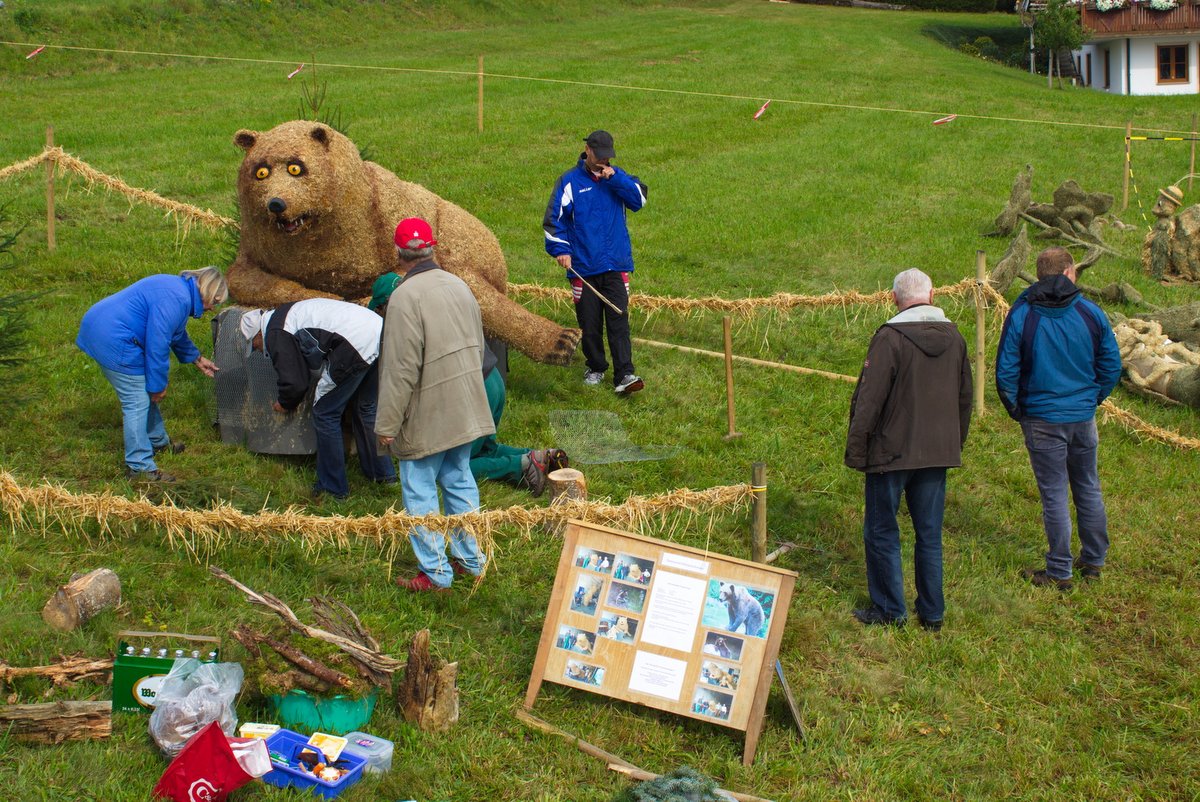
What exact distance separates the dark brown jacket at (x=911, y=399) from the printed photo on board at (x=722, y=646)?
1.34m

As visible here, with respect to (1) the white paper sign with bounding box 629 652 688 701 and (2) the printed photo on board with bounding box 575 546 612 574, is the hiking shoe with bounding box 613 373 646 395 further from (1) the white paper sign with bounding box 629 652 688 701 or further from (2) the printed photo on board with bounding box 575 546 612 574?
(1) the white paper sign with bounding box 629 652 688 701

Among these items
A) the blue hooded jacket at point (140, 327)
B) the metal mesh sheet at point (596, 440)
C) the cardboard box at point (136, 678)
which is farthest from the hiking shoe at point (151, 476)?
the metal mesh sheet at point (596, 440)

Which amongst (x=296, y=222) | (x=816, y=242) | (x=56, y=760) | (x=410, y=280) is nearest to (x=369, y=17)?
(x=816, y=242)

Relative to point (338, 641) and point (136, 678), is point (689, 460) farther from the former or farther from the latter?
point (136, 678)

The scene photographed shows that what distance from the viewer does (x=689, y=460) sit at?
27.3 feet

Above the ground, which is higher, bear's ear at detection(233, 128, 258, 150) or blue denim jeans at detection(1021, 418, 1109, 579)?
bear's ear at detection(233, 128, 258, 150)

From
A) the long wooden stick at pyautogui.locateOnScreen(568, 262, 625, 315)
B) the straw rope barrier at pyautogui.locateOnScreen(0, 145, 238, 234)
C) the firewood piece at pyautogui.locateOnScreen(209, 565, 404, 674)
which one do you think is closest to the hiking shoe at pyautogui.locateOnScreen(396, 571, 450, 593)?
the firewood piece at pyautogui.locateOnScreen(209, 565, 404, 674)

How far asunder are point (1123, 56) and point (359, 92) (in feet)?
95.1

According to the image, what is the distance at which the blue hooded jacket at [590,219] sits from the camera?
30.7ft

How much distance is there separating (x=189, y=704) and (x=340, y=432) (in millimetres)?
2882

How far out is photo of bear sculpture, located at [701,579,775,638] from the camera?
506 centimetres

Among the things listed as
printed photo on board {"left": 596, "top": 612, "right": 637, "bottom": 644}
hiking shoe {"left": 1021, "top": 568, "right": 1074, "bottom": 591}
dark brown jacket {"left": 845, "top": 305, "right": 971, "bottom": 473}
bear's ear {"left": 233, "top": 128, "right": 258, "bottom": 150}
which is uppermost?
bear's ear {"left": 233, "top": 128, "right": 258, "bottom": 150}

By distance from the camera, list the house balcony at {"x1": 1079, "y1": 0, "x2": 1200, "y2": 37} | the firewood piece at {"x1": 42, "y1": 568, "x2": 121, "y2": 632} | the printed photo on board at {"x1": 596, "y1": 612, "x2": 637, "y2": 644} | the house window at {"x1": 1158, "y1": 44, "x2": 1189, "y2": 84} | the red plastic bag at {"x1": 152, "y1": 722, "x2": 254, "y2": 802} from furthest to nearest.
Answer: the house window at {"x1": 1158, "y1": 44, "x2": 1189, "y2": 84} < the house balcony at {"x1": 1079, "y1": 0, "x2": 1200, "y2": 37} < the firewood piece at {"x1": 42, "y1": 568, "x2": 121, "y2": 632} < the printed photo on board at {"x1": 596, "y1": 612, "x2": 637, "y2": 644} < the red plastic bag at {"x1": 152, "y1": 722, "x2": 254, "y2": 802}

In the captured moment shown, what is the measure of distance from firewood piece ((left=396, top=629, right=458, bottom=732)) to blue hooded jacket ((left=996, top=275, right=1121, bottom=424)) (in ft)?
12.0
